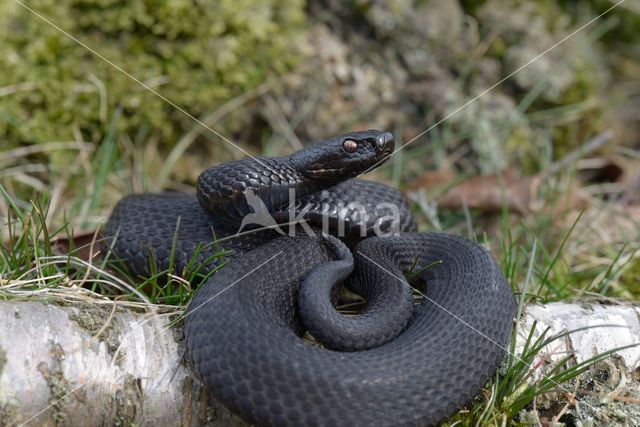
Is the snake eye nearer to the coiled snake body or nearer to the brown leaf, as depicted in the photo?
the coiled snake body

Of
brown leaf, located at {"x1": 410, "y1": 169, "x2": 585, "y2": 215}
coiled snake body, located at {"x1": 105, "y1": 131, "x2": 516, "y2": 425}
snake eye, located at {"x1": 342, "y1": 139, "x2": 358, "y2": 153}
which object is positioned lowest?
brown leaf, located at {"x1": 410, "y1": 169, "x2": 585, "y2": 215}

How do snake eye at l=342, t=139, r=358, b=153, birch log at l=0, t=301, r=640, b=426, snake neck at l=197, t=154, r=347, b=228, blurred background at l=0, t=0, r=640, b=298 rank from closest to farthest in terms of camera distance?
1. birch log at l=0, t=301, r=640, b=426
2. snake neck at l=197, t=154, r=347, b=228
3. snake eye at l=342, t=139, r=358, b=153
4. blurred background at l=0, t=0, r=640, b=298

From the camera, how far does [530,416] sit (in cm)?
340

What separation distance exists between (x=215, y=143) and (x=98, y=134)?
4.25 feet

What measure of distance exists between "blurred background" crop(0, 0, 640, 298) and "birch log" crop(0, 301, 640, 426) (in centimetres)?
255

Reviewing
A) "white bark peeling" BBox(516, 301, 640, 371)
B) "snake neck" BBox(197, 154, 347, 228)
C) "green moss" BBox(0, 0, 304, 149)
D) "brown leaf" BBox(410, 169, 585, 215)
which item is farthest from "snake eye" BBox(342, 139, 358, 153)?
"green moss" BBox(0, 0, 304, 149)

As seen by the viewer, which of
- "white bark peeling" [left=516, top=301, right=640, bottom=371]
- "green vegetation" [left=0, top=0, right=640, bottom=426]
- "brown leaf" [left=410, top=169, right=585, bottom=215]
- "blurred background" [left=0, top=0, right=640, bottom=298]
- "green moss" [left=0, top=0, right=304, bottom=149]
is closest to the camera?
"white bark peeling" [left=516, top=301, right=640, bottom=371]

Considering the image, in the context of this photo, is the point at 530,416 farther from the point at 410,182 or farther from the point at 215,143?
the point at 215,143

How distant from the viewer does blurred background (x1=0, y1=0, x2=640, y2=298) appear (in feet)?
21.4

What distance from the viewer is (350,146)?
4.30 metres

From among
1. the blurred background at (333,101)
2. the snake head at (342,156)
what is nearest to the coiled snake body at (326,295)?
the snake head at (342,156)

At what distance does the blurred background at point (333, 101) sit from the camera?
21.4ft

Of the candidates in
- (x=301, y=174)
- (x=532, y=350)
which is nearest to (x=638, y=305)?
(x=532, y=350)

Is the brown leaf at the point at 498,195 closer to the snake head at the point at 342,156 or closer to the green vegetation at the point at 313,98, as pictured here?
the green vegetation at the point at 313,98
